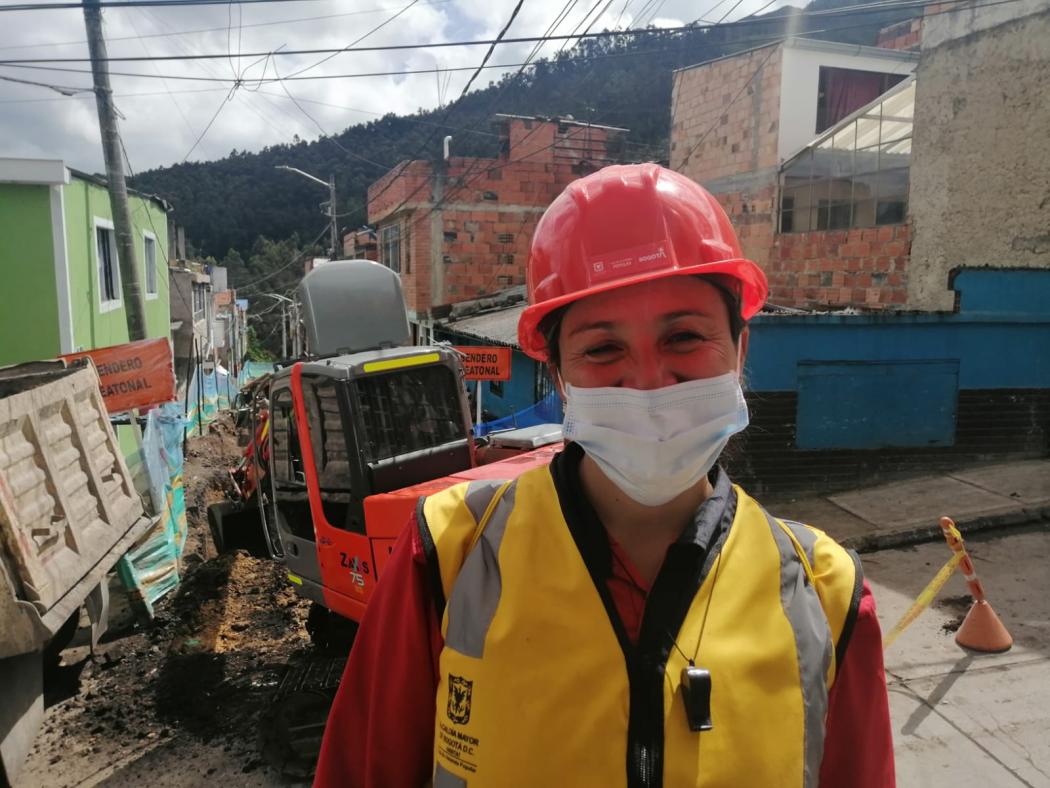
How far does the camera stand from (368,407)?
192 inches

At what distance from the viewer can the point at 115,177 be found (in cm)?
1037

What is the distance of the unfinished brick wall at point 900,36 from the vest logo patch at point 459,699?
22.7m

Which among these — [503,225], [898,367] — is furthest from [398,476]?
[503,225]

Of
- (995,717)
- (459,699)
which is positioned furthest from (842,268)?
(459,699)

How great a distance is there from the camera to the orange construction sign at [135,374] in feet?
23.0

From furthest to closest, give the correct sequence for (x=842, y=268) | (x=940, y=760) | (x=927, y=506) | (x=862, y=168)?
1. (x=842, y=268)
2. (x=862, y=168)
3. (x=927, y=506)
4. (x=940, y=760)

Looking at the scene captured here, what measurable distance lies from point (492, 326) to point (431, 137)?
460 cm

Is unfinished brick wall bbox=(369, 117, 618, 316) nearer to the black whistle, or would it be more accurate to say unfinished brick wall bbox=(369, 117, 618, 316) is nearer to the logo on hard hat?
the logo on hard hat

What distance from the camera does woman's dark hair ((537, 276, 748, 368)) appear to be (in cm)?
138

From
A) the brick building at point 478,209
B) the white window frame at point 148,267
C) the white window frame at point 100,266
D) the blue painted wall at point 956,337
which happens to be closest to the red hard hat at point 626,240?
the blue painted wall at point 956,337

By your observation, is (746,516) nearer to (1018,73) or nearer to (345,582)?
(345,582)

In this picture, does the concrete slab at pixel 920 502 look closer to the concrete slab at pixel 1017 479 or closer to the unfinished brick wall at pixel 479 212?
the concrete slab at pixel 1017 479

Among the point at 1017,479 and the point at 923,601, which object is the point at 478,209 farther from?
the point at 923,601

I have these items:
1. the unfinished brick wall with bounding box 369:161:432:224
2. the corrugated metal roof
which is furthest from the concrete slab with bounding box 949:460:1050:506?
A: the unfinished brick wall with bounding box 369:161:432:224
